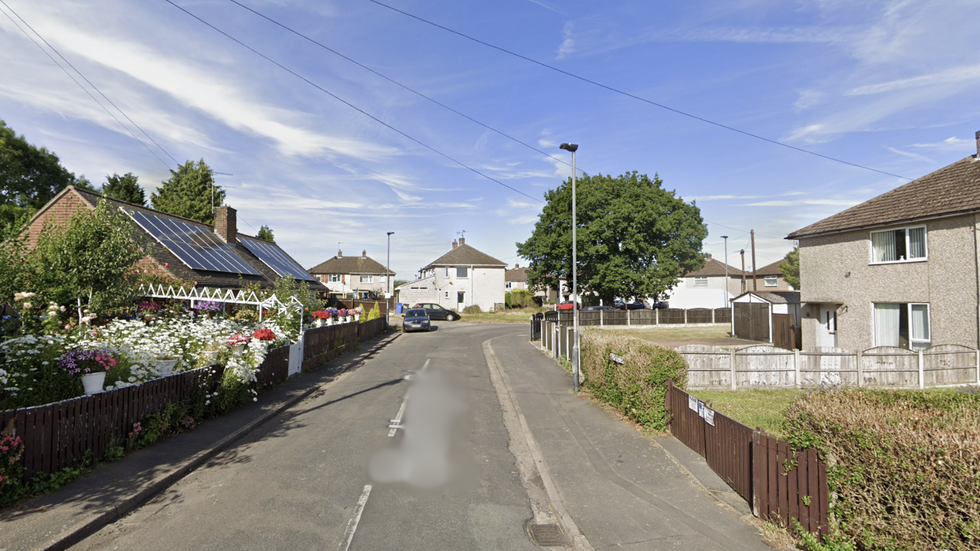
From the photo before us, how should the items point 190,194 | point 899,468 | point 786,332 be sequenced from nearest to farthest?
point 899,468, point 786,332, point 190,194

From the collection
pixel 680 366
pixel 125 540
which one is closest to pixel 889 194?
pixel 680 366

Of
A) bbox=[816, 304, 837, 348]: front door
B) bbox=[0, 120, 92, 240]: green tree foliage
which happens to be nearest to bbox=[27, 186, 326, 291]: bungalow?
bbox=[0, 120, 92, 240]: green tree foliage

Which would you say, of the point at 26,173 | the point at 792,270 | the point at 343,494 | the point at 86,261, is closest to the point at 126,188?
the point at 26,173

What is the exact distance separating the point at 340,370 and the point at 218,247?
14321mm

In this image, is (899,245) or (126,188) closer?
(899,245)

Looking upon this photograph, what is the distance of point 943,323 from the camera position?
14914mm

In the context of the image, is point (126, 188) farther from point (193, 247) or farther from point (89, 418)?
point (89, 418)

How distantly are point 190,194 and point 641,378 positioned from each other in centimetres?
5105

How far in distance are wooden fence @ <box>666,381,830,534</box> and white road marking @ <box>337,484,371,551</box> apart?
14.5 ft

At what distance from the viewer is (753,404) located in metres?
11.2

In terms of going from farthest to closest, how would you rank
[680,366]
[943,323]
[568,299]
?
[568,299], [943,323], [680,366]

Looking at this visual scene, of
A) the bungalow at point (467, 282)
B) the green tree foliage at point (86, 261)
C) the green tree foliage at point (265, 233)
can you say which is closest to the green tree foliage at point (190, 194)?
the green tree foliage at point (265, 233)

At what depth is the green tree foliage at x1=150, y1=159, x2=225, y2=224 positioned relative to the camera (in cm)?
4753

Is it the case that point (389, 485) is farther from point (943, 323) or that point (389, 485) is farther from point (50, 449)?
point (943, 323)
